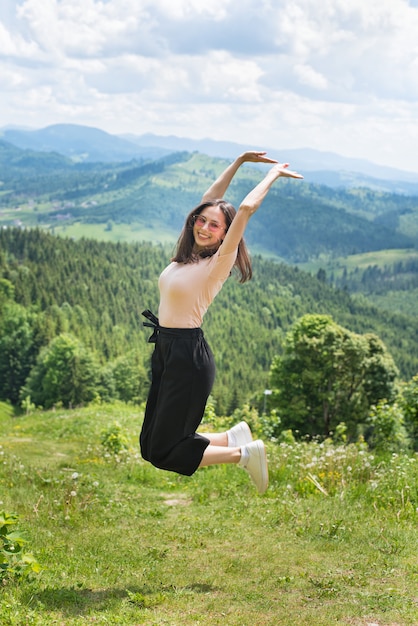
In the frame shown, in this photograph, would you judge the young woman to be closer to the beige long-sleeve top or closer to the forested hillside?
the beige long-sleeve top

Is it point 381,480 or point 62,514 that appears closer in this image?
point 62,514

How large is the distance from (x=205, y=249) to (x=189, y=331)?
768 mm

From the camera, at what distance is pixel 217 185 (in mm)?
6777

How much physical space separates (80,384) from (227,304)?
105413mm

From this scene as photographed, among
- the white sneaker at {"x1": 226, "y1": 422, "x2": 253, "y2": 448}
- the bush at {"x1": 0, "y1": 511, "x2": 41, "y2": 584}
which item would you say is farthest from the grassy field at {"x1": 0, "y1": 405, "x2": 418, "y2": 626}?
the white sneaker at {"x1": 226, "y1": 422, "x2": 253, "y2": 448}

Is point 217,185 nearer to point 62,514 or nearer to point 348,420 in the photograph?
point 62,514

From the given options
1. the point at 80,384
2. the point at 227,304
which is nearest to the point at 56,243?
the point at 227,304

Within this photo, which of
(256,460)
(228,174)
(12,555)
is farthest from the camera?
(228,174)

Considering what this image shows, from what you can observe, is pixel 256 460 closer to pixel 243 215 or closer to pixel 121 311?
pixel 243 215

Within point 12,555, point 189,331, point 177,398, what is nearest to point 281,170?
point 189,331

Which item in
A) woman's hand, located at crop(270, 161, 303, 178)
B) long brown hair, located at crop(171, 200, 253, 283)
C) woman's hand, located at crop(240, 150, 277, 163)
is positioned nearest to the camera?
woman's hand, located at crop(270, 161, 303, 178)

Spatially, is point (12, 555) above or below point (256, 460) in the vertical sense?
below

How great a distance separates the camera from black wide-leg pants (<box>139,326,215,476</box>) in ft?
19.3

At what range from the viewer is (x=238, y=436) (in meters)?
6.85
